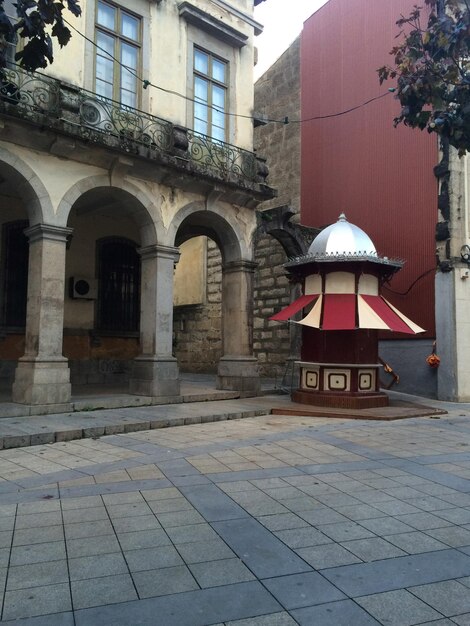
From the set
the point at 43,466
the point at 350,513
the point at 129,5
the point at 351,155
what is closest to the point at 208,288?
the point at 351,155

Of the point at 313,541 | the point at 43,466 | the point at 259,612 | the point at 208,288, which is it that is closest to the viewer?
the point at 259,612

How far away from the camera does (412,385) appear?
47.5 ft

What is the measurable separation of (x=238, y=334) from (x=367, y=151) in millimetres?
7161

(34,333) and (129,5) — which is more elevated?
(129,5)

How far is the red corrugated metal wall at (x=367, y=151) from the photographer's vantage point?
14.4m

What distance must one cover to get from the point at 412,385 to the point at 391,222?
454 cm

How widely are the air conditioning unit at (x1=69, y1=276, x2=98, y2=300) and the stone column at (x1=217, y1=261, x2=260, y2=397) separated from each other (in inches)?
135

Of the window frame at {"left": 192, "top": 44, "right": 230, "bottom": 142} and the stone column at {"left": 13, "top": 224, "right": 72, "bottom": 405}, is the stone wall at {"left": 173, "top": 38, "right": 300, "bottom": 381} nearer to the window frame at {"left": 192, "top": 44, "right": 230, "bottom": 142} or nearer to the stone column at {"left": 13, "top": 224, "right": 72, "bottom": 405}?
the window frame at {"left": 192, "top": 44, "right": 230, "bottom": 142}

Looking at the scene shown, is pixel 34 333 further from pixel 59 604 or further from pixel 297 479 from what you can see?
pixel 59 604

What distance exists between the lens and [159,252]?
11711 millimetres

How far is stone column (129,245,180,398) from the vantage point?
11383mm

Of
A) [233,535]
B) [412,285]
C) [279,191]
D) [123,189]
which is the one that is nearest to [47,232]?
[123,189]

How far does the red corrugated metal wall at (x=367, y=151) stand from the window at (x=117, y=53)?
7330 millimetres

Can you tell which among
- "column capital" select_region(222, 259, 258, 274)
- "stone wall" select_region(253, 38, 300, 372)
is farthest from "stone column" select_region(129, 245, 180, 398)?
"stone wall" select_region(253, 38, 300, 372)
